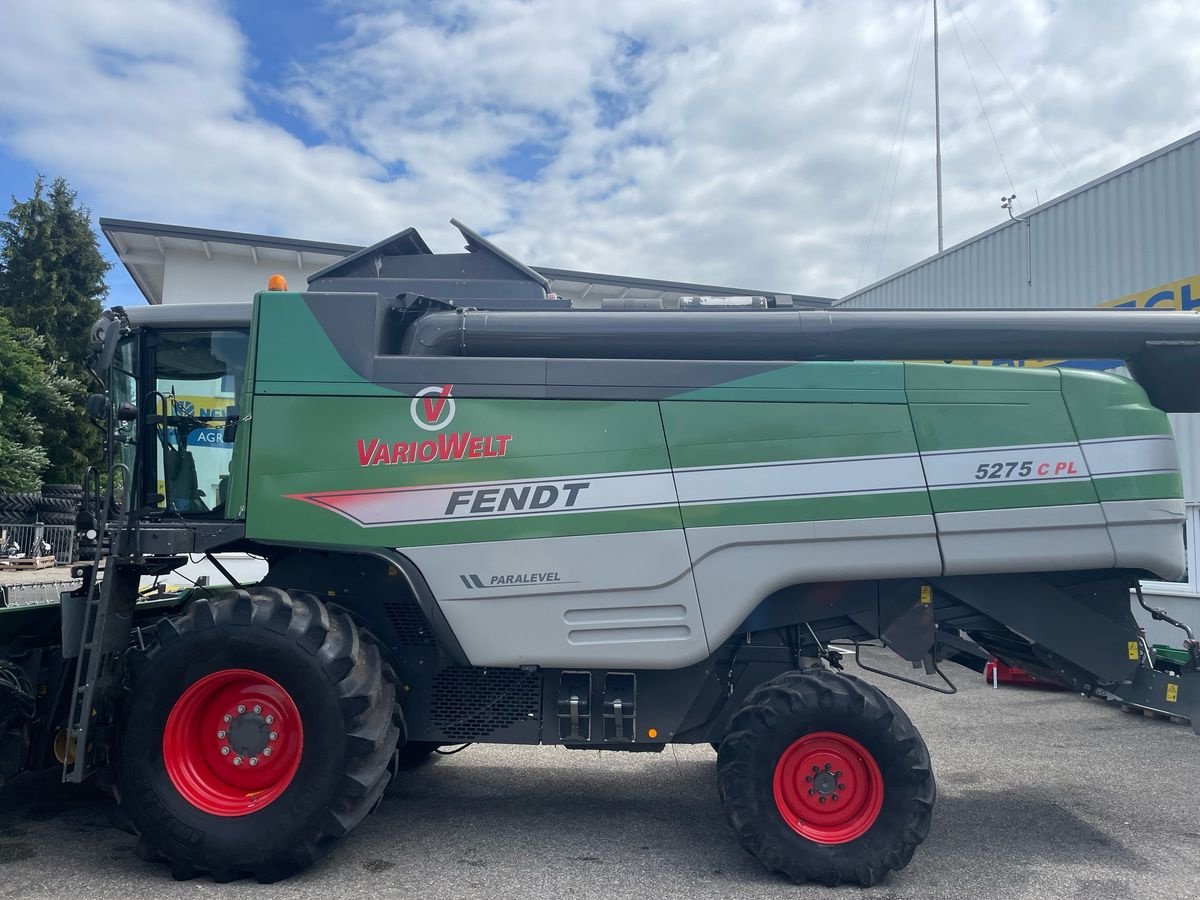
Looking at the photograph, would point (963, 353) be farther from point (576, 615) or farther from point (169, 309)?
point (169, 309)

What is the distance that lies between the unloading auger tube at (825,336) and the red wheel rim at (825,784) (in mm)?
2084

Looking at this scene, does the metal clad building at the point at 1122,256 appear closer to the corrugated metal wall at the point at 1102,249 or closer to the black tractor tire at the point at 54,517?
the corrugated metal wall at the point at 1102,249

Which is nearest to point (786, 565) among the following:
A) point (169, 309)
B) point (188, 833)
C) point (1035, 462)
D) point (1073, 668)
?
point (1035, 462)

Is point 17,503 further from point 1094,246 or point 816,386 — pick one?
point 1094,246

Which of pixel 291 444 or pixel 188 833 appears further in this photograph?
pixel 291 444

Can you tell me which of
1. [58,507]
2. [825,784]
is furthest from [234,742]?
[58,507]

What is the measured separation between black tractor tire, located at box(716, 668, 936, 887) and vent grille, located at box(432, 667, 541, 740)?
1.09 meters

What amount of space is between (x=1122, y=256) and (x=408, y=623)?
28.8ft

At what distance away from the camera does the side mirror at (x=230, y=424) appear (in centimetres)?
495

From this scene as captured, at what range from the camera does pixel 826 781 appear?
4.53 metres

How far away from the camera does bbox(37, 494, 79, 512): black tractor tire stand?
2189 centimetres

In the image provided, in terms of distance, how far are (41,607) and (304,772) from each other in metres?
2.12

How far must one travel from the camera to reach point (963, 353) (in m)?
5.10

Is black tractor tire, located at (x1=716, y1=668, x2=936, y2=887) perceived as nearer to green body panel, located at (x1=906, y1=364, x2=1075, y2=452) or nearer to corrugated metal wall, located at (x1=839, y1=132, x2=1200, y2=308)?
green body panel, located at (x1=906, y1=364, x2=1075, y2=452)
